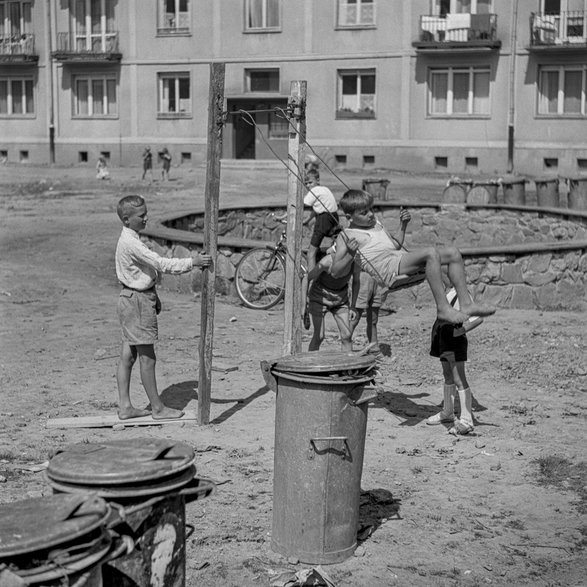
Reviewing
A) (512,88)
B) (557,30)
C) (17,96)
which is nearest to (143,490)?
(512,88)

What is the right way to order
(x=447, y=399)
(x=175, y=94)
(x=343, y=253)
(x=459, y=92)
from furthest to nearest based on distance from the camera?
(x=175, y=94), (x=459, y=92), (x=343, y=253), (x=447, y=399)

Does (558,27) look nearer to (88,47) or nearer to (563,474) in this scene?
(88,47)

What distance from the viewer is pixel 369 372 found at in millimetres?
5934

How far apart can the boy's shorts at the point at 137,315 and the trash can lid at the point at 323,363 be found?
232 centimetres

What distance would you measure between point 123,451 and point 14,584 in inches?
38.7

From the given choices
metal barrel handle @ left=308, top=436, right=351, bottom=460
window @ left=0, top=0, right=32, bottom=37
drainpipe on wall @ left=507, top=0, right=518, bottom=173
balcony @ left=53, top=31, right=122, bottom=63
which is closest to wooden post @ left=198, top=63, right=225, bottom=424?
metal barrel handle @ left=308, top=436, right=351, bottom=460

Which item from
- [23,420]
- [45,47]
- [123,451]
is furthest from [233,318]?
[45,47]

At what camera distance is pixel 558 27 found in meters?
36.4

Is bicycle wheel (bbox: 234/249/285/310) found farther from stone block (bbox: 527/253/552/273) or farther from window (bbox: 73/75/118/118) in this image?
window (bbox: 73/75/118/118)

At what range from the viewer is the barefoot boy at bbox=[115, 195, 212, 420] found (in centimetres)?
795

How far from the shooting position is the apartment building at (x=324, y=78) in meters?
36.6

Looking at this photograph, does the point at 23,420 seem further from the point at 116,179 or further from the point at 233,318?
the point at 116,179

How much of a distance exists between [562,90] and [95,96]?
58.3 feet

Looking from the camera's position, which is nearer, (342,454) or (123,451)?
(123,451)
